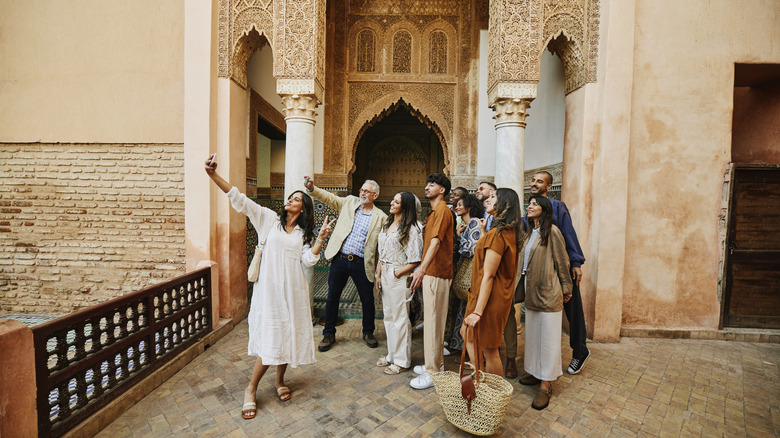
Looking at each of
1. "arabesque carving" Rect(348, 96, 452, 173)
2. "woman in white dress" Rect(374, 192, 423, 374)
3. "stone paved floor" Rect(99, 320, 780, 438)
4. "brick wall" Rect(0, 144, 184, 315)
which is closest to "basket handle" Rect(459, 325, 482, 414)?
"stone paved floor" Rect(99, 320, 780, 438)

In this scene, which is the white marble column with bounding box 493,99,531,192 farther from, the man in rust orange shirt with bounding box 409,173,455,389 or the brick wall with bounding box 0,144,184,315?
the brick wall with bounding box 0,144,184,315

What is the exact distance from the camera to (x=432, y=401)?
9.19 ft

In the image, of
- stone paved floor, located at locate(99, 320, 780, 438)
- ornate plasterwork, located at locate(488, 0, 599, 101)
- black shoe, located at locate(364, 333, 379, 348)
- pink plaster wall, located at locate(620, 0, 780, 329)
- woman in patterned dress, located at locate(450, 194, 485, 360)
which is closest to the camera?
stone paved floor, located at locate(99, 320, 780, 438)

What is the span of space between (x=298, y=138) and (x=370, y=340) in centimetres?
275

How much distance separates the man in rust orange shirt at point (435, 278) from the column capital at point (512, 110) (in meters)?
1.98

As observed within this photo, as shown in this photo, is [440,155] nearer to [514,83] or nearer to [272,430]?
[514,83]

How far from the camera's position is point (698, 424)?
2.60 meters

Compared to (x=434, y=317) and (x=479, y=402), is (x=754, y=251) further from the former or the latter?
(x=479, y=402)

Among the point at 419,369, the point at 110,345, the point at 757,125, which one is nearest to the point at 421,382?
the point at 419,369

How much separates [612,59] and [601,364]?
3617 mm

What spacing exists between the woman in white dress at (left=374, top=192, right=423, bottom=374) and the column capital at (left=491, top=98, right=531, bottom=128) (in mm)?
2023

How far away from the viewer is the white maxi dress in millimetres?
2572

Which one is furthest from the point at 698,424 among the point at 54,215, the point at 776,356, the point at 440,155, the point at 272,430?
the point at 440,155

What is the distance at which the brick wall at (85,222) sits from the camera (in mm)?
4590
